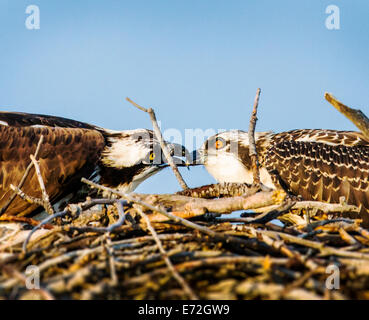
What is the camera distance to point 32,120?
6.85 m

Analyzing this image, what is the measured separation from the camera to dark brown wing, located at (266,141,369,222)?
251 inches

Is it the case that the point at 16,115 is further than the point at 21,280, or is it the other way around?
the point at 16,115

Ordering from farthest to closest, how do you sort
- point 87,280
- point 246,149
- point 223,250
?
point 246,149 < point 223,250 < point 87,280

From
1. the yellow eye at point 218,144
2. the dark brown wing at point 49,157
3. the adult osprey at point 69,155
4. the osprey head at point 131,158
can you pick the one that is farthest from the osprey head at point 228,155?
the dark brown wing at point 49,157

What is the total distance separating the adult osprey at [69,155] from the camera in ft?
20.2

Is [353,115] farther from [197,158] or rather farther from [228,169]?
[197,158]

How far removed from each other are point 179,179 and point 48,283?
9.51 ft

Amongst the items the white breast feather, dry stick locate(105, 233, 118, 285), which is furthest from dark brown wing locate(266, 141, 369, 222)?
dry stick locate(105, 233, 118, 285)

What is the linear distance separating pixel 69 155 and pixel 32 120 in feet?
3.28

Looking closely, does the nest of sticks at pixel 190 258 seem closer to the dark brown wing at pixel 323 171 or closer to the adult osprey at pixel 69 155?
the adult osprey at pixel 69 155

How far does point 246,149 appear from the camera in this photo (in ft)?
24.7

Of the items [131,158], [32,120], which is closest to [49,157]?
[32,120]
